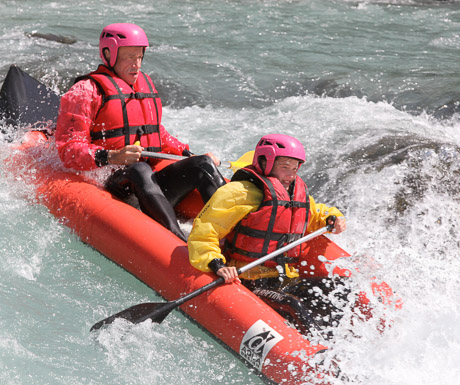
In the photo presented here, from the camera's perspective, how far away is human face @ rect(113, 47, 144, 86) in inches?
168

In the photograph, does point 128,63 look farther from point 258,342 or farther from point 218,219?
point 258,342

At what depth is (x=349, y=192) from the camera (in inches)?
224

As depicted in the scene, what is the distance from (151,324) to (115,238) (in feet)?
2.08

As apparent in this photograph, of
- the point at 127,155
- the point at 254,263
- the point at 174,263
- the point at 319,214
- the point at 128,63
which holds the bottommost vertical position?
the point at 174,263

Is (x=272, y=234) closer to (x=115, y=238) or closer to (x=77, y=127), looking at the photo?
(x=115, y=238)

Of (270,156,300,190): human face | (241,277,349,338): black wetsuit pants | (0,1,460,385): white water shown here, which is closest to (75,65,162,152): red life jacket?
(0,1,460,385): white water

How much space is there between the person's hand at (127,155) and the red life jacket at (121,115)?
0.20m

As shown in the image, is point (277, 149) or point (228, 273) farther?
point (277, 149)

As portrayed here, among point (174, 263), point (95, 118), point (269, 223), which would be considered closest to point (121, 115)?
point (95, 118)

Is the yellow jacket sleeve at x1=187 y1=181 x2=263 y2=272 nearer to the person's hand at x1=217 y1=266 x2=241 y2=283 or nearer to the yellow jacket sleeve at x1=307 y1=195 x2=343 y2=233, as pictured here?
the person's hand at x1=217 y1=266 x2=241 y2=283

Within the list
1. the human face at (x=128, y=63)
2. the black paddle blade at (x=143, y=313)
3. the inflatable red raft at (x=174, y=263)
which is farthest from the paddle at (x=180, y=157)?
the black paddle blade at (x=143, y=313)

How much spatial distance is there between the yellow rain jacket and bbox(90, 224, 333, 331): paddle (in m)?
0.13

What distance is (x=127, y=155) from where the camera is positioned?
4043 mm

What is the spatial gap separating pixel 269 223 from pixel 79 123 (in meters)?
1.50
